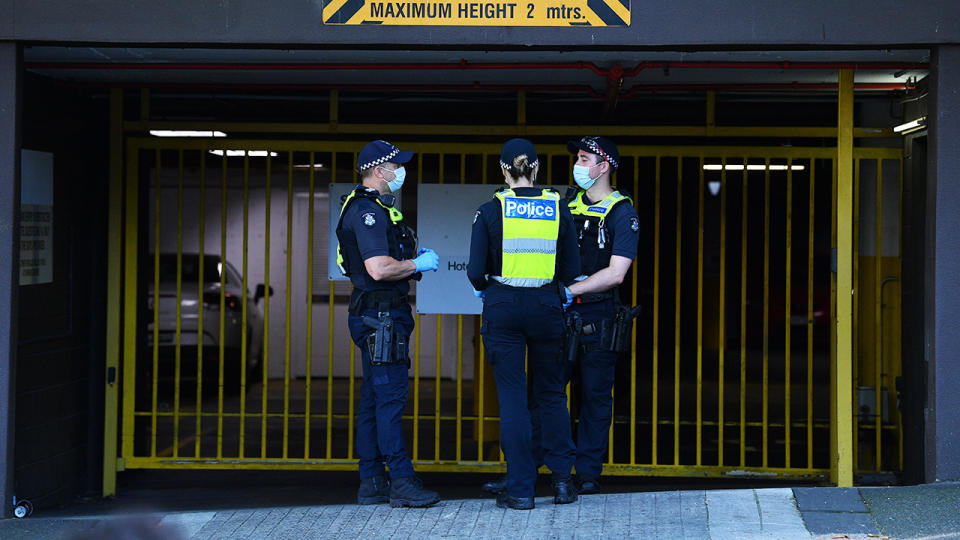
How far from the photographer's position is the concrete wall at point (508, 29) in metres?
5.44

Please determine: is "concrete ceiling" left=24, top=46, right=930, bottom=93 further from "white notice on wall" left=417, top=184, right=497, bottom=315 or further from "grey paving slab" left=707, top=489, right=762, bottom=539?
"grey paving slab" left=707, top=489, right=762, bottom=539

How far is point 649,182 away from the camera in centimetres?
1437

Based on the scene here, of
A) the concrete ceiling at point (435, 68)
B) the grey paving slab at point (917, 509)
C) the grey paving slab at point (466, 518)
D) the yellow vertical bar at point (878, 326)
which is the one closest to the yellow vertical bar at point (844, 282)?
the concrete ceiling at point (435, 68)

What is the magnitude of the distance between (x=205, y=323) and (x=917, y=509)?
324 inches

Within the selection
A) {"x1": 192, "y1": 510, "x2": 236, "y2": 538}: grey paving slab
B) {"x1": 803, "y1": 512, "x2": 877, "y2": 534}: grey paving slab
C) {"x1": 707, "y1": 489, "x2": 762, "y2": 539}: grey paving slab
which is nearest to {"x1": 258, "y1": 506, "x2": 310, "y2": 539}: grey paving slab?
{"x1": 192, "y1": 510, "x2": 236, "y2": 538}: grey paving slab

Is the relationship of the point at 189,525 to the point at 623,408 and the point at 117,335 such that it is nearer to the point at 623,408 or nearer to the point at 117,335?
the point at 117,335

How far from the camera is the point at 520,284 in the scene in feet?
17.0

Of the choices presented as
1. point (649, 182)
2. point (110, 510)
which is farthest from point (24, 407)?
point (649, 182)

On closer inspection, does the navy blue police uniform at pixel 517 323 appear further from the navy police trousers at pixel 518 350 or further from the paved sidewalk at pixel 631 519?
the paved sidewalk at pixel 631 519

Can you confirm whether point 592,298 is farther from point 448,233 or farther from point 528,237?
point 448,233

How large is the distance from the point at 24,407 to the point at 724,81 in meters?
4.53

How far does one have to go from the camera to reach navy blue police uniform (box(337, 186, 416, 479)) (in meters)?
5.41

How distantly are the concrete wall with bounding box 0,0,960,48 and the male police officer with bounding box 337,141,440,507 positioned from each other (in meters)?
0.70

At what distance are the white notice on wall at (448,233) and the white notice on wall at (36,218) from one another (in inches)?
89.9
